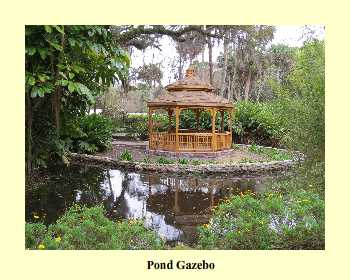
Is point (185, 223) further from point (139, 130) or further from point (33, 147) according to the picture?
point (139, 130)

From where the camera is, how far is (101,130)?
18.5 meters

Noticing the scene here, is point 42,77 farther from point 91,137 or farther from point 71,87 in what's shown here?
point 91,137

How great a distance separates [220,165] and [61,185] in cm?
542

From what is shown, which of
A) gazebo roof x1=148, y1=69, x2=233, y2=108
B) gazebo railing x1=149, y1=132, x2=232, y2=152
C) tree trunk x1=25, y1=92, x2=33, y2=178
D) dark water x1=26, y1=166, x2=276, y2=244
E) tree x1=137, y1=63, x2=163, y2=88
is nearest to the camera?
dark water x1=26, y1=166, x2=276, y2=244

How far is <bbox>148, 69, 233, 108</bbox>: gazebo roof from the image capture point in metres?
17.5

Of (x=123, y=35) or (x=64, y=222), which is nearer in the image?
(x=64, y=222)

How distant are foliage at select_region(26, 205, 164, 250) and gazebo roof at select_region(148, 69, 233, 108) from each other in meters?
12.0

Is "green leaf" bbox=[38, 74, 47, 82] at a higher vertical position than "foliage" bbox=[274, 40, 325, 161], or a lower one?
higher

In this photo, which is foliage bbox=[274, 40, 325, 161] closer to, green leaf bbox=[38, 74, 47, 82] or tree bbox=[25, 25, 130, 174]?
tree bbox=[25, 25, 130, 174]

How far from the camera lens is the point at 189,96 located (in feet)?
59.0

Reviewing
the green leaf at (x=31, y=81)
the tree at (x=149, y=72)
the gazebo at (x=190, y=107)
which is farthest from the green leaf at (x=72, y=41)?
the tree at (x=149, y=72)

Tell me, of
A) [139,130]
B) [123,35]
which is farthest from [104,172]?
[139,130]

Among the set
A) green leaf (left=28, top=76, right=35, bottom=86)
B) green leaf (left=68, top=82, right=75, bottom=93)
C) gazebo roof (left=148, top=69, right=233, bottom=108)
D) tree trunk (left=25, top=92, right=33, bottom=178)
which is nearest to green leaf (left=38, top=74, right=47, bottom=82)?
green leaf (left=28, top=76, right=35, bottom=86)

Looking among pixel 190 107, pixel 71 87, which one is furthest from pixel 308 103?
pixel 190 107
